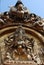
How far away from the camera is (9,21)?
486cm

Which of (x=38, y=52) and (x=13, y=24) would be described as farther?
(x=13, y=24)

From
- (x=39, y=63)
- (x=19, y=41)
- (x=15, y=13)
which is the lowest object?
(x=39, y=63)

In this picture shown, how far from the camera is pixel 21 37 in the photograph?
445cm

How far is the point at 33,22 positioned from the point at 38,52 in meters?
0.72

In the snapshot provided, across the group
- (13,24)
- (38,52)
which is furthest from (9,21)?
(38,52)

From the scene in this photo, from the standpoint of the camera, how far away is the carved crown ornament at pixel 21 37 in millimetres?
4184

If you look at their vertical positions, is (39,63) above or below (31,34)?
below

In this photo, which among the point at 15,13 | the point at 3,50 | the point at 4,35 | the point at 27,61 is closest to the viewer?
the point at 27,61

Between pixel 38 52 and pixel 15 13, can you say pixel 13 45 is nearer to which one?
→ pixel 38 52

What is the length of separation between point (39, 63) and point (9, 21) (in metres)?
1.11

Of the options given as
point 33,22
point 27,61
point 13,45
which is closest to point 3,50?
point 13,45

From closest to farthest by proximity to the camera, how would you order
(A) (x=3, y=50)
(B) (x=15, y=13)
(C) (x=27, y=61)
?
(C) (x=27, y=61) < (A) (x=3, y=50) < (B) (x=15, y=13)

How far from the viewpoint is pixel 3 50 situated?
14.3ft

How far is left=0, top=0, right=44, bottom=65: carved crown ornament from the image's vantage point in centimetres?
418
